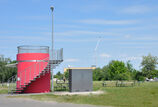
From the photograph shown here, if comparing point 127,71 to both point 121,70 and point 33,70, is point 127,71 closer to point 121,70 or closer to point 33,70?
point 121,70

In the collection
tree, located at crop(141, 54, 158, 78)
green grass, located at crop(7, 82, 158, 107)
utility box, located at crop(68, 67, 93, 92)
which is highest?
tree, located at crop(141, 54, 158, 78)

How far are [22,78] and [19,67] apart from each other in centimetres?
128

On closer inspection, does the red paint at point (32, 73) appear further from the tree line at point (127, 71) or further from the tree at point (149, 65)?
the tree at point (149, 65)

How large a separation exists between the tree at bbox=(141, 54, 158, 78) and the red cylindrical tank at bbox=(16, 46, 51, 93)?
68980mm

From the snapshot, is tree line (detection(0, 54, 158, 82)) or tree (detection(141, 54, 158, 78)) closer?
tree line (detection(0, 54, 158, 82))

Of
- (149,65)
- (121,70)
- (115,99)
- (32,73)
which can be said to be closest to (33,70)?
(32,73)

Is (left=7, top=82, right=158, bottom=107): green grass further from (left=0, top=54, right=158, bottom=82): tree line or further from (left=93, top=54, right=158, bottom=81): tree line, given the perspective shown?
(left=93, top=54, right=158, bottom=81): tree line

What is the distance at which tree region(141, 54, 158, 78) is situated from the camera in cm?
8925

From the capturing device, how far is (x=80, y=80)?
992 inches

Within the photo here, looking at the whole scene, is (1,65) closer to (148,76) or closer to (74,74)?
(74,74)

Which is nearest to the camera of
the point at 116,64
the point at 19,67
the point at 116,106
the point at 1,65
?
the point at 116,106

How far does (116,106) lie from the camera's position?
47.6ft

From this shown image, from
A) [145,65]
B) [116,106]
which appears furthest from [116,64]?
[116,106]

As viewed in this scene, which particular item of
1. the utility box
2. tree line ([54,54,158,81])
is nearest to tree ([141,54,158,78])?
tree line ([54,54,158,81])
